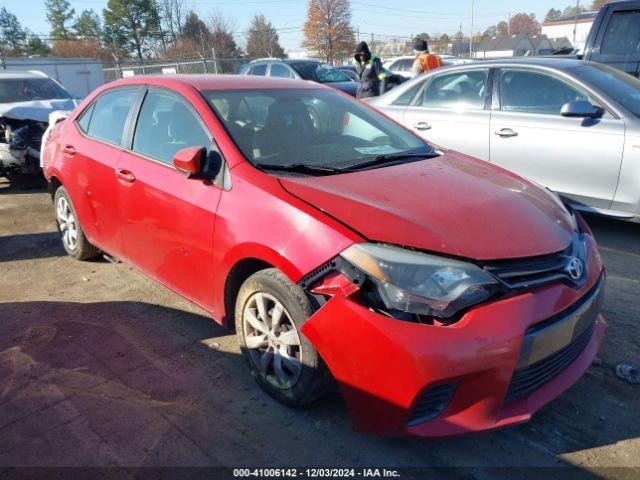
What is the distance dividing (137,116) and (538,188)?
2.67 m


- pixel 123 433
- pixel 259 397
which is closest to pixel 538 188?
pixel 259 397

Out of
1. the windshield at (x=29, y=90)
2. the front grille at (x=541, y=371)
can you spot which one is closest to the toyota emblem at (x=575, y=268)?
the front grille at (x=541, y=371)

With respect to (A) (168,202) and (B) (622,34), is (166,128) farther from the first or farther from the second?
(B) (622,34)

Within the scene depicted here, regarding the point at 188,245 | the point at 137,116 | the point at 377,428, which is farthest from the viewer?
the point at 137,116

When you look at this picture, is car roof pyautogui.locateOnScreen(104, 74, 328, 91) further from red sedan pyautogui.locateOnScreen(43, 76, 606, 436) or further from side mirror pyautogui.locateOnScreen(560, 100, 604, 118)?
side mirror pyautogui.locateOnScreen(560, 100, 604, 118)

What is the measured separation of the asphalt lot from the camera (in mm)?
2281

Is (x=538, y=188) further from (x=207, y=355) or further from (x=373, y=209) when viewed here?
(x=207, y=355)

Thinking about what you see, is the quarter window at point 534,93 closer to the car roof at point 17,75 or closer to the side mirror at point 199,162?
the side mirror at point 199,162

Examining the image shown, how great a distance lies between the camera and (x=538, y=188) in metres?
3.00

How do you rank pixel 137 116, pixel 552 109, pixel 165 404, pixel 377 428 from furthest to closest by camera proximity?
pixel 552 109 → pixel 137 116 → pixel 165 404 → pixel 377 428

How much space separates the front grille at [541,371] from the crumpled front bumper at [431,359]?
43 millimetres

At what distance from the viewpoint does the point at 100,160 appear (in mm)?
3764

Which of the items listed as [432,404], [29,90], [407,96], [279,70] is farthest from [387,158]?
[279,70]

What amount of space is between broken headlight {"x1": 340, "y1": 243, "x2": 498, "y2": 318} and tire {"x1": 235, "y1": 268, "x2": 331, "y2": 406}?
0.39m
